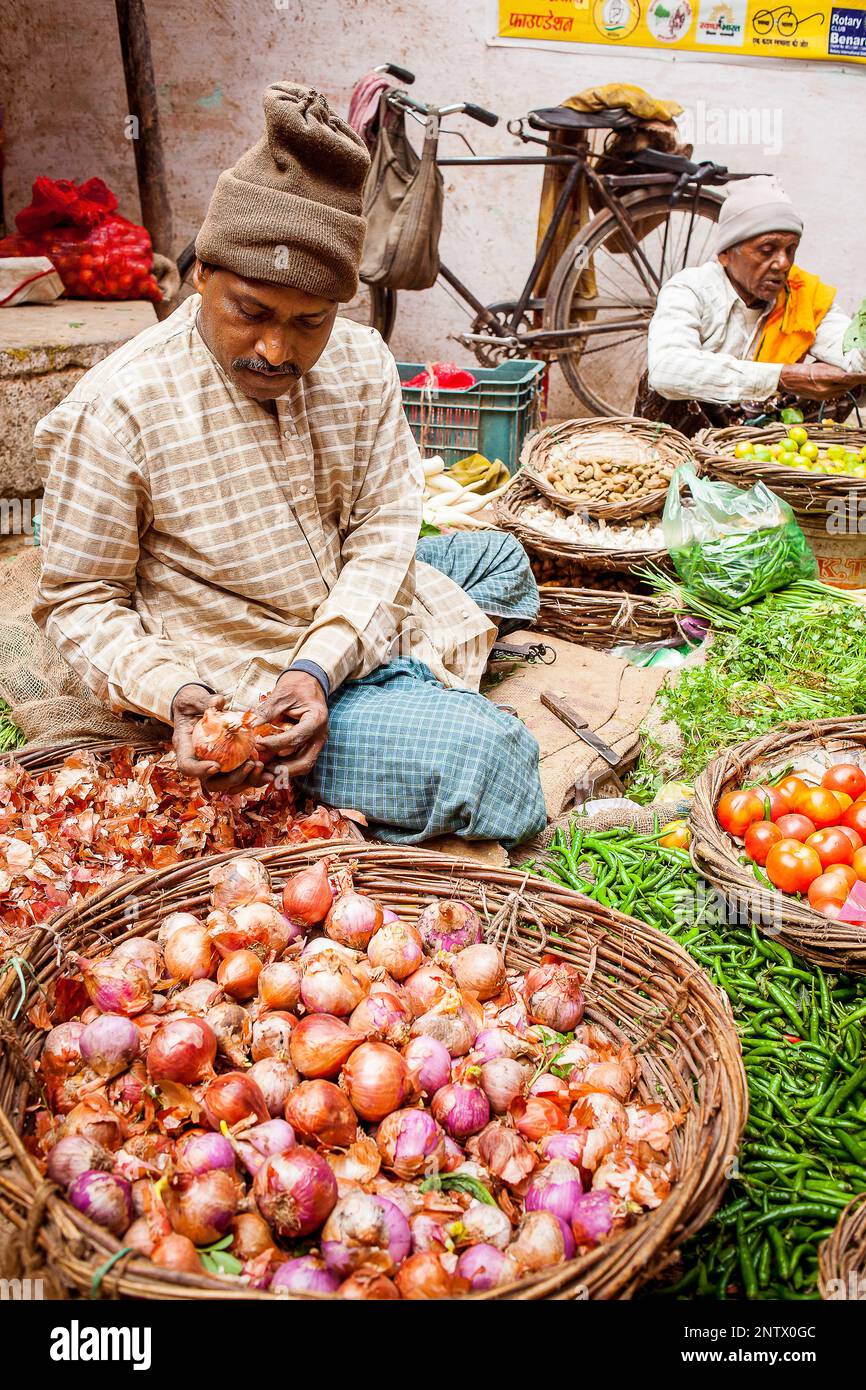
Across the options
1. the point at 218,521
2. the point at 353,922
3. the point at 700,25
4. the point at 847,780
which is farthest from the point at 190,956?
the point at 700,25

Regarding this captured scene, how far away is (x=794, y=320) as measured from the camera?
4512 mm

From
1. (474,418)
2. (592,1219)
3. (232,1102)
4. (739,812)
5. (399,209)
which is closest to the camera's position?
(592,1219)

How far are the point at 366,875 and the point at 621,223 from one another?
4925mm

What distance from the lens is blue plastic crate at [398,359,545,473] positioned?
15.4 feet

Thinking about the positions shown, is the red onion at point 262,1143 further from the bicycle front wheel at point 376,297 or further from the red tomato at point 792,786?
the bicycle front wheel at point 376,297

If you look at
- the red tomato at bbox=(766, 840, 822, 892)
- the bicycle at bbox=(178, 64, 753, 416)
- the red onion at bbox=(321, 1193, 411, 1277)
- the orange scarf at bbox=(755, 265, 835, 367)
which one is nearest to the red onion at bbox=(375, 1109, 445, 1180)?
the red onion at bbox=(321, 1193, 411, 1277)

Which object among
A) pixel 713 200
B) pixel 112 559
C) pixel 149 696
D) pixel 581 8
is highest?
pixel 581 8

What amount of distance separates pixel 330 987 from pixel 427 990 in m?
0.18

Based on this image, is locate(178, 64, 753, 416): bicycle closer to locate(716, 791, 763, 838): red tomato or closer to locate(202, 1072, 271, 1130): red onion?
locate(716, 791, 763, 838): red tomato

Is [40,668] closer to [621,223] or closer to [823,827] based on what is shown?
[823,827]

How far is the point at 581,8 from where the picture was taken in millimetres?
6004

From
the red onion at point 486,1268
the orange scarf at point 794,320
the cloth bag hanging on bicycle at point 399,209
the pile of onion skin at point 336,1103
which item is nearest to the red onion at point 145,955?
the pile of onion skin at point 336,1103

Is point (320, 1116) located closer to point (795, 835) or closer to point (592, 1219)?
point (592, 1219)
